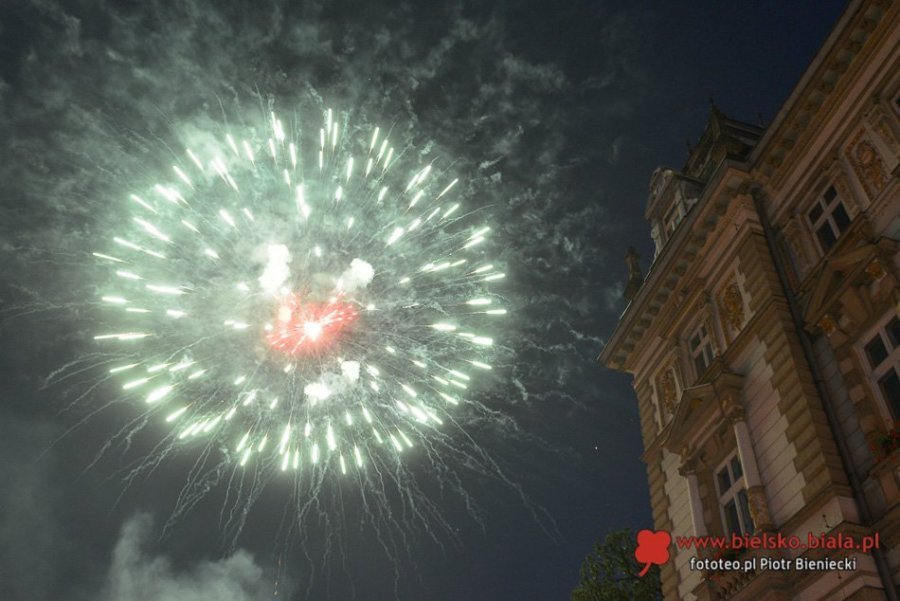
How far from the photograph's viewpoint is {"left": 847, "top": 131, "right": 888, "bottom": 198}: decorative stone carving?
18.0 meters

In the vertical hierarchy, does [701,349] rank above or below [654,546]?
above

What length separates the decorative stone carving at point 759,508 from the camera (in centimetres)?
1770

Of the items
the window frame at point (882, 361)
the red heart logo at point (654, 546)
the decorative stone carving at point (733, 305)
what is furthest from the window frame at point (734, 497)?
the window frame at point (882, 361)

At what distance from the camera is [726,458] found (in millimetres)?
20734

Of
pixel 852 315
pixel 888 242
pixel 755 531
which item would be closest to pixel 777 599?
pixel 755 531

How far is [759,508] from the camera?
18047mm

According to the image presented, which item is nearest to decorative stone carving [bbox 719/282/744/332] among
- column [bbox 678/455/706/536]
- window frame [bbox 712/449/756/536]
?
window frame [bbox 712/449/756/536]

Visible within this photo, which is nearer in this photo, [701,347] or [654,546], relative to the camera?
[654,546]

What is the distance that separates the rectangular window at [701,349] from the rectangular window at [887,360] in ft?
21.7

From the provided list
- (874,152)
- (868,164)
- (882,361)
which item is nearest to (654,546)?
(882,361)

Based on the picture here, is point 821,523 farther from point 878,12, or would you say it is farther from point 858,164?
point 878,12

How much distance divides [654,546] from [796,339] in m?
8.41

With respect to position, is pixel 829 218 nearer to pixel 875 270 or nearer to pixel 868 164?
pixel 868 164

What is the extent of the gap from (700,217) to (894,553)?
40.4 ft
